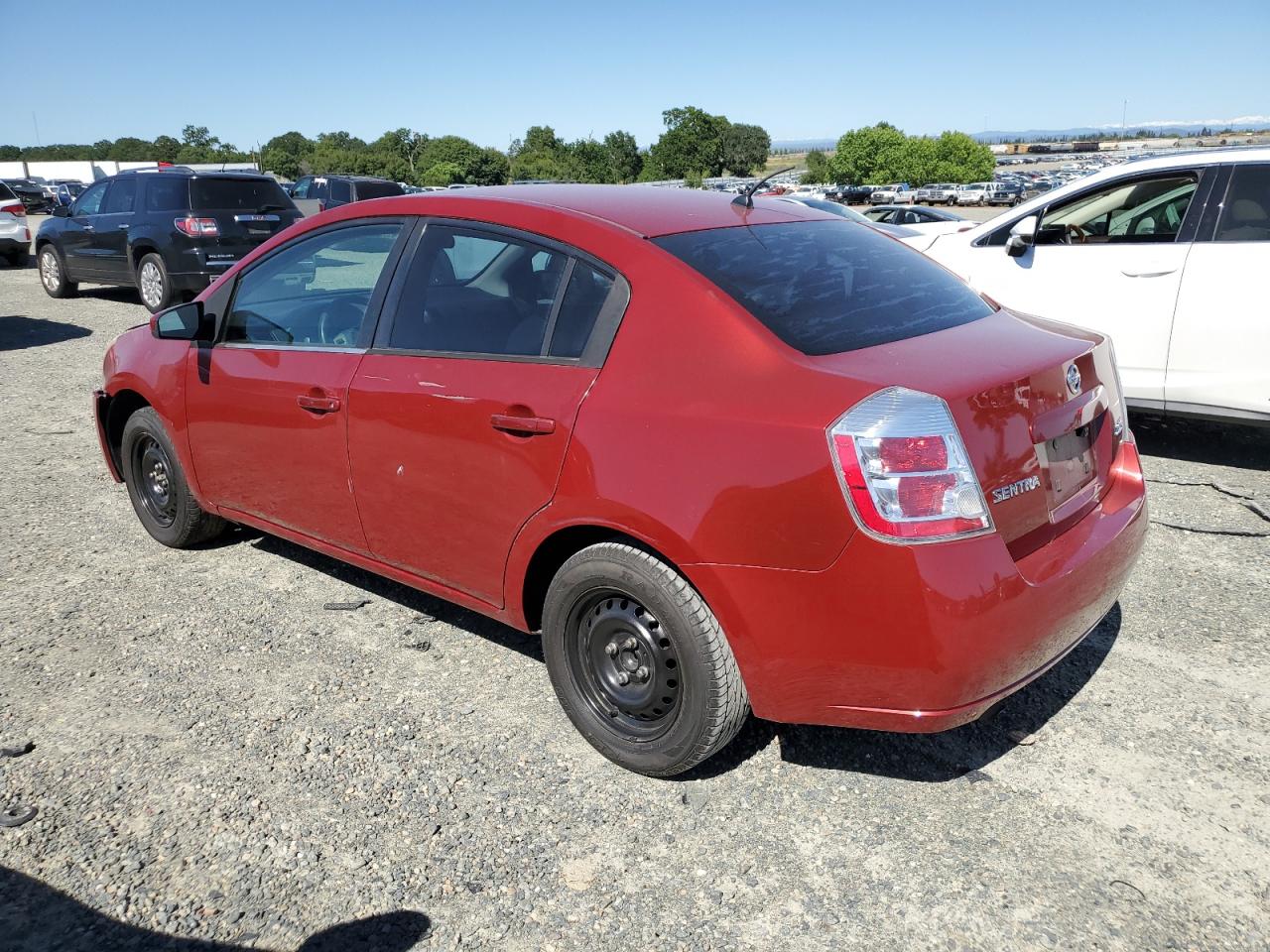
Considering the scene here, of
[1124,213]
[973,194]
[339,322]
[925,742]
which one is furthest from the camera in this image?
[973,194]

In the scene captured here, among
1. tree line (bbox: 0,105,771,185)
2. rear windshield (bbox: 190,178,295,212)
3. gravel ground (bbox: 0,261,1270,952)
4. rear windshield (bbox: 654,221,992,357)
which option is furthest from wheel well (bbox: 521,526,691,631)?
tree line (bbox: 0,105,771,185)

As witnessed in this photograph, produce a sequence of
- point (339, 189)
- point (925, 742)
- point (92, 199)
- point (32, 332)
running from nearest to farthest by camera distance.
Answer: point (925, 742)
point (32, 332)
point (92, 199)
point (339, 189)

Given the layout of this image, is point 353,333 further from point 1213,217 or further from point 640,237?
point 1213,217

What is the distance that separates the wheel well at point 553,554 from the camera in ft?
9.29

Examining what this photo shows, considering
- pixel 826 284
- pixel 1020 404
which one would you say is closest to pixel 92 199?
pixel 826 284

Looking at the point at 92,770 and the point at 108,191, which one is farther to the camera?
the point at 108,191

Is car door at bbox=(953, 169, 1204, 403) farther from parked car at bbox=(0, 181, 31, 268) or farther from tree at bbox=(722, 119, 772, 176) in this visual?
tree at bbox=(722, 119, 772, 176)

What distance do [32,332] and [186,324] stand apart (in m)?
8.88

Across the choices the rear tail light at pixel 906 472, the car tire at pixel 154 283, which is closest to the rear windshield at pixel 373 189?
the car tire at pixel 154 283

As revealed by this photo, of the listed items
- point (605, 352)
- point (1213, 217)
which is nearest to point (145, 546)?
point (605, 352)

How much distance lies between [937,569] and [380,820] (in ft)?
5.49

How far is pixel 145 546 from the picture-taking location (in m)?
4.89

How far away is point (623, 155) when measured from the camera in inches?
5030

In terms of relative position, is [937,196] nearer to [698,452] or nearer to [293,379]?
[293,379]
